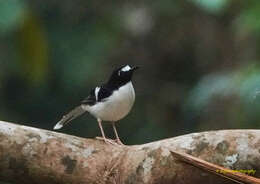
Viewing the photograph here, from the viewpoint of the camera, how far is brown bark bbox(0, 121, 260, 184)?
4879 mm

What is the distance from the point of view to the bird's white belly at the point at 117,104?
6.20 metres

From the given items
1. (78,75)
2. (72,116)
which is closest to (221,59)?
(78,75)

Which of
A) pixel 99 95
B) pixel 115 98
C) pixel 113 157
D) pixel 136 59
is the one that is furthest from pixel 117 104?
pixel 136 59

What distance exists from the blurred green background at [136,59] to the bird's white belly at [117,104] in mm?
972

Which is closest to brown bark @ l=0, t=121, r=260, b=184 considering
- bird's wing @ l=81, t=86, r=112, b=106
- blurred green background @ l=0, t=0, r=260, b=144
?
bird's wing @ l=81, t=86, r=112, b=106

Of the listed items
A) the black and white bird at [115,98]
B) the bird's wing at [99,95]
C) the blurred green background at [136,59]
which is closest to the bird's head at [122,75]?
the black and white bird at [115,98]

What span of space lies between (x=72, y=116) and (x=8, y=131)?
1.73 m

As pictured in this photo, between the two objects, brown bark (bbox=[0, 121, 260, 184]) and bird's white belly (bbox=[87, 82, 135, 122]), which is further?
bird's white belly (bbox=[87, 82, 135, 122])

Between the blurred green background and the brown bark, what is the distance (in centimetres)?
179

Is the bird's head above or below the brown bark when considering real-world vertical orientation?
above

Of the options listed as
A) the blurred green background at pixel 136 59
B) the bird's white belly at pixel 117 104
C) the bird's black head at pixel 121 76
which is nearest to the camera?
the bird's white belly at pixel 117 104

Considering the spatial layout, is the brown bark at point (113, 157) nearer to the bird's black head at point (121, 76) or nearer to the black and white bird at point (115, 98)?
the black and white bird at point (115, 98)

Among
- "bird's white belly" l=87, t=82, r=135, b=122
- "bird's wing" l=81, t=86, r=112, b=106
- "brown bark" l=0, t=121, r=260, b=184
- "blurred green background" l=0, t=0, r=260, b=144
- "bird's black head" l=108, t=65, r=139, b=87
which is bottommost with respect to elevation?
"brown bark" l=0, t=121, r=260, b=184

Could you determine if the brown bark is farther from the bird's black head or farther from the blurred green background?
the blurred green background
